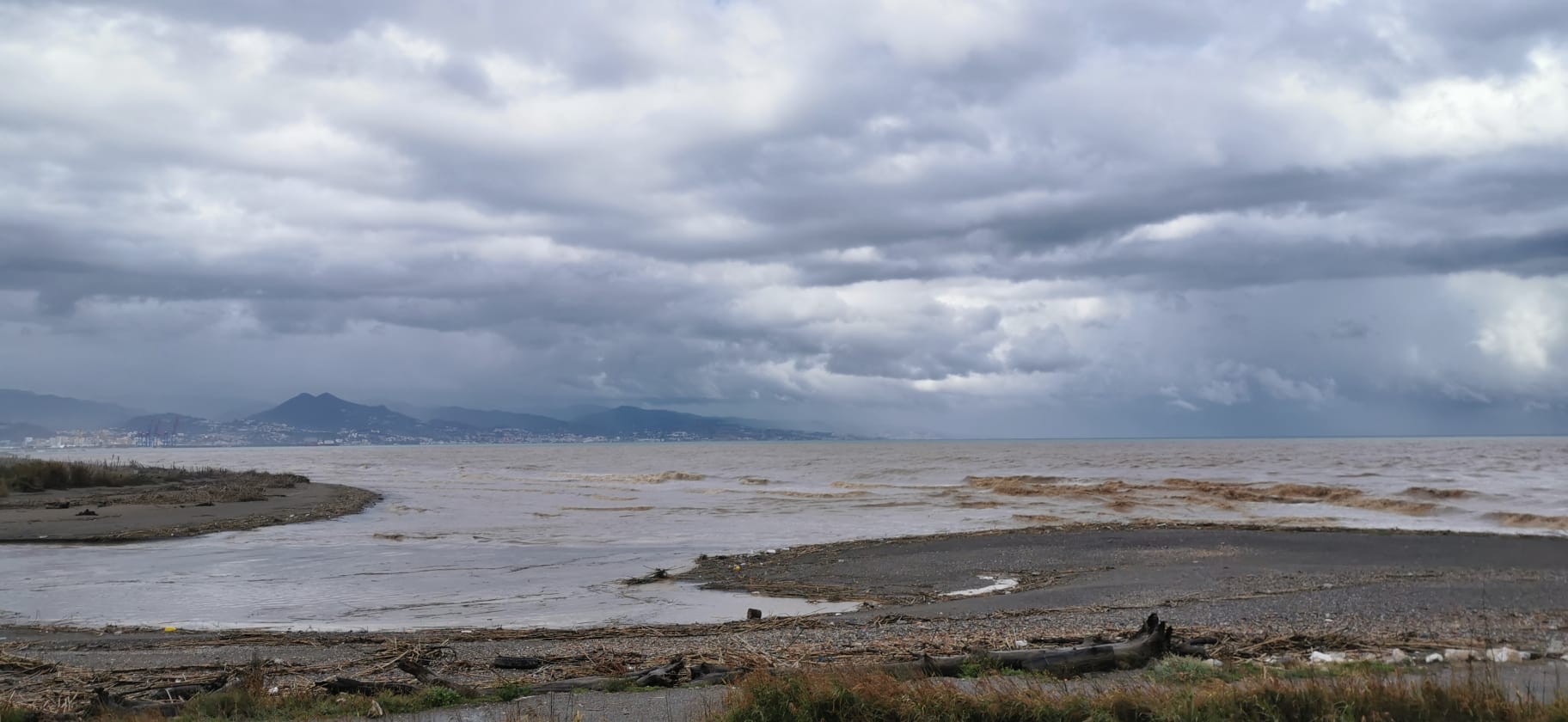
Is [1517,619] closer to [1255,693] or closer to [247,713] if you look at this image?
[1255,693]

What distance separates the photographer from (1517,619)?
48.3 ft

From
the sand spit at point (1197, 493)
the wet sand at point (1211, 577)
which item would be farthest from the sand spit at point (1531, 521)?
the wet sand at point (1211, 577)

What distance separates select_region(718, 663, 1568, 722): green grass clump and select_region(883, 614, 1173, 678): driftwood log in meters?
1.50

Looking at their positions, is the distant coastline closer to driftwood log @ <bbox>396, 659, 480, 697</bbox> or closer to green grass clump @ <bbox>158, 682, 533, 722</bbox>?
driftwood log @ <bbox>396, 659, 480, 697</bbox>

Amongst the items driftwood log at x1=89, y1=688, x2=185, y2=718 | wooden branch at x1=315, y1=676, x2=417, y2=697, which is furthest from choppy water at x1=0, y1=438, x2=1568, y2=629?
driftwood log at x1=89, y1=688, x2=185, y2=718

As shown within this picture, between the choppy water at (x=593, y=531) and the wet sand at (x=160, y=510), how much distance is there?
7.08ft

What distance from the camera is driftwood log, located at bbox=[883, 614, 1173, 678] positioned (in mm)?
9672

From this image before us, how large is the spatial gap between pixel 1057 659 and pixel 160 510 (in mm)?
44484

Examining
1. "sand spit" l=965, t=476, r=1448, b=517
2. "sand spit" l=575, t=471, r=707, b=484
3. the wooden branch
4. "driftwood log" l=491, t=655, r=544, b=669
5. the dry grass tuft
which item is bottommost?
"sand spit" l=575, t=471, r=707, b=484

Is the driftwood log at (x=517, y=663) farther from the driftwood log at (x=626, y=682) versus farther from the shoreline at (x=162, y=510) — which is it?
the shoreline at (x=162, y=510)

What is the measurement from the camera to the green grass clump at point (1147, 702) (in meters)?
6.88

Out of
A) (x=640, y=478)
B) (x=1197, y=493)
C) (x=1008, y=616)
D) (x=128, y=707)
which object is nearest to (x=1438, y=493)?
(x=1197, y=493)

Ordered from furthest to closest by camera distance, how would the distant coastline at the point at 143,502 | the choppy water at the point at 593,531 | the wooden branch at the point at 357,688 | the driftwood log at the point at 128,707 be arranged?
the distant coastline at the point at 143,502 < the choppy water at the point at 593,531 < the wooden branch at the point at 357,688 < the driftwood log at the point at 128,707

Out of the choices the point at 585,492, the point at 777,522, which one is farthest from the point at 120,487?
the point at 777,522
